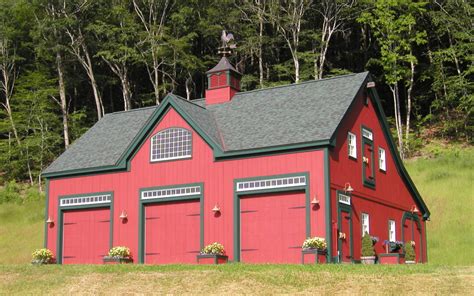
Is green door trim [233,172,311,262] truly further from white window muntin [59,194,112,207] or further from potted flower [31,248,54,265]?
potted flower [31,248,54,265]

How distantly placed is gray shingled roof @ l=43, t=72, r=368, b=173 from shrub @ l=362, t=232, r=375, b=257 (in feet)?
13.2

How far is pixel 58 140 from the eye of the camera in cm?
5338

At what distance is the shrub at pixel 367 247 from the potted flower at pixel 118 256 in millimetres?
9030

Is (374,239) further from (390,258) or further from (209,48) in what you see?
(209,48)

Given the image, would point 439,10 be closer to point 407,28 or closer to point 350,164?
point 407,28

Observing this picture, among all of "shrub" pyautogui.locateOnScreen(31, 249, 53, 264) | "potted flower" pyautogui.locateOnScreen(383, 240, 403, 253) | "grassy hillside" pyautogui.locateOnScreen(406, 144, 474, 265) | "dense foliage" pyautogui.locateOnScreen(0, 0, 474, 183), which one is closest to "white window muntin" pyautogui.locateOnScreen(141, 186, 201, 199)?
"shrub" pyautogui.locateOnScreen(31, 249, 53, 264)

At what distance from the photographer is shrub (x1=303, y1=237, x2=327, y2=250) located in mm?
22891

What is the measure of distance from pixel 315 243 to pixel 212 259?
149 inches

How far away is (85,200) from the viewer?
2917 cm

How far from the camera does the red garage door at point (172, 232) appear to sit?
26469 millimetres

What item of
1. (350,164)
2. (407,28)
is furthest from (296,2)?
(350,164)

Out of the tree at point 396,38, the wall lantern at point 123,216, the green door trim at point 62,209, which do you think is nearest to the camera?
the wall lantern at point 123,216

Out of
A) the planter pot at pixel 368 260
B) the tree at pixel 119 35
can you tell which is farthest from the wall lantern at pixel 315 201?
the tree at pixel 119 35

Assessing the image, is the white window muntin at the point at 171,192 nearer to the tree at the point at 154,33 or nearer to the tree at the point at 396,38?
the tree at the point at 154,33
